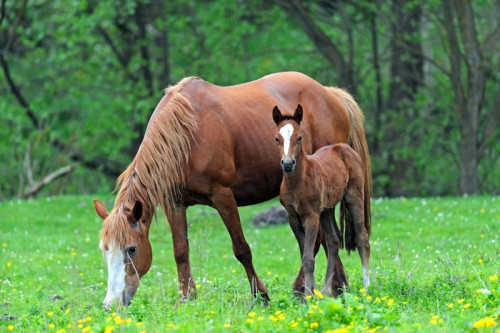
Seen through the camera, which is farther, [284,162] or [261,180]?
[261,180]

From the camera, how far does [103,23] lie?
1995 cm

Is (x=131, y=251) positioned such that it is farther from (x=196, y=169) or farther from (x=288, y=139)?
(x=288, y=139)

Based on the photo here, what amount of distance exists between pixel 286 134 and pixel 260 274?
4412 millimetres

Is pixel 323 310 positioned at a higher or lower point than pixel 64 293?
higher

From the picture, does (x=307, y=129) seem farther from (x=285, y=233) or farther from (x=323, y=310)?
(x=285, y=233)

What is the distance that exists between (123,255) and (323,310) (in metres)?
2.29

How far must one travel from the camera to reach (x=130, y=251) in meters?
7.49

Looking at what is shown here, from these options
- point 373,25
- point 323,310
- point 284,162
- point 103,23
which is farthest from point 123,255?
point 373,25

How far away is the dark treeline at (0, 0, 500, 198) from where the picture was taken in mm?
19984

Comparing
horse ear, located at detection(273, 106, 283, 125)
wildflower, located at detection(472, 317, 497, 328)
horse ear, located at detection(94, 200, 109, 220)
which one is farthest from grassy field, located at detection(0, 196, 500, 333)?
horse ear, located at detection(273, 106, 283, 125)

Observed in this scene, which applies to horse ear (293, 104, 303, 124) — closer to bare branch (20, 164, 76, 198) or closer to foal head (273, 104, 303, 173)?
foal head (273, 104, 303, 173)

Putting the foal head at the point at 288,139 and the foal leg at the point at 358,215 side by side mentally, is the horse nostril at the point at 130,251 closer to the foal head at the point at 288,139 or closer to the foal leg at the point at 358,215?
the foal head at the point at 288,139

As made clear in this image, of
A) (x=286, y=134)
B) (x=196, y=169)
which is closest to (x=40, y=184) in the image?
(x=196, y=169)

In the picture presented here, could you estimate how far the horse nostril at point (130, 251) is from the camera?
7.44m
